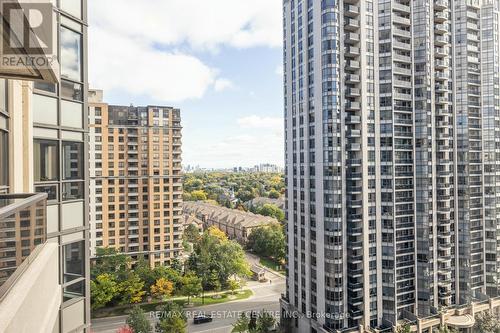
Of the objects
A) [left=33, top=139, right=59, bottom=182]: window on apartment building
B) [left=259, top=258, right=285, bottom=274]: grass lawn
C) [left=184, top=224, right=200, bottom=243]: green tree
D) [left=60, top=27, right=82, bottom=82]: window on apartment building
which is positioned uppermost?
[left=60, top=27, right=82, bottom=82]: window on apartment building

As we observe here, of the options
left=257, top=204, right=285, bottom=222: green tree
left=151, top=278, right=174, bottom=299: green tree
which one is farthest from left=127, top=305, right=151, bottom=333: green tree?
left=257, top=204, right=285, bottom=222: green tree

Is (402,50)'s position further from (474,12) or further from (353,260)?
(353,260)

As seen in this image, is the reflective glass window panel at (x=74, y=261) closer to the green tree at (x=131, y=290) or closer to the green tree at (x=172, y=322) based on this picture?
the green tree at (x=172, y=322)

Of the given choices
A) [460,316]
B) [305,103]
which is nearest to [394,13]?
[305,103]

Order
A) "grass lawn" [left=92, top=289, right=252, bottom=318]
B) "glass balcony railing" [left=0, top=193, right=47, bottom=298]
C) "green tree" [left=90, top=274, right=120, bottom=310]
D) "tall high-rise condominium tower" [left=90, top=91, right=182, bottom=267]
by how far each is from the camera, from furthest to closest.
Result: "tall high-rise condominium tower" [left=90, top=91, right=182, bottom=267]
"grass lawn" [left=92, top=289, right=252, bottom=318]
"green tree" [left=90, top=274, right=120, bottom=310]
"glass balcony railing" [left=0, top=193, right=47, bottom=298]

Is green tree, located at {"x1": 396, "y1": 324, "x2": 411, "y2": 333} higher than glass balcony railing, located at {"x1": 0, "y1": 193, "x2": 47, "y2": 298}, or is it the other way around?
glass balcony railing, located at {"x1": 0, "y1": 193, "x2": 47, "y2": 298}

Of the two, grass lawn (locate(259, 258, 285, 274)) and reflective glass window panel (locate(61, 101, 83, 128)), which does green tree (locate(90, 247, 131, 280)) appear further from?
reflective glass window panel (locate(61, 101, 83, 128))
